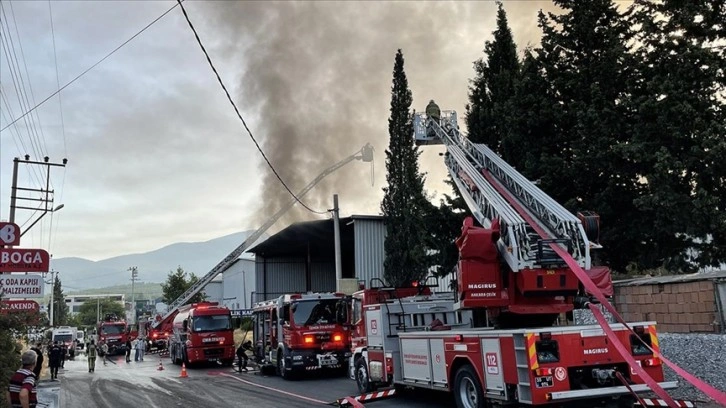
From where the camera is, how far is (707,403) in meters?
10.2

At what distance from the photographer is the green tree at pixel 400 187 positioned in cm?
2805

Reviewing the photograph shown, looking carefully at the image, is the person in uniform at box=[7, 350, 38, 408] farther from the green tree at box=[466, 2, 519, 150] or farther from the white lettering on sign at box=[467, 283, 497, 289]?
the green tree at box=[466, 2, 519, 150]

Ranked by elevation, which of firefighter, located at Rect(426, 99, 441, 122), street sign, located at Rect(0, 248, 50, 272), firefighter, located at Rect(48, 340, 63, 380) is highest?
firefighter, located at Rect(426, 99, 441, 122)

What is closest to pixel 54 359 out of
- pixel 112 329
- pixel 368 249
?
pixel 368 249

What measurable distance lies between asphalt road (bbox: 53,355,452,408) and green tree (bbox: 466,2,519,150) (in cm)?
1101

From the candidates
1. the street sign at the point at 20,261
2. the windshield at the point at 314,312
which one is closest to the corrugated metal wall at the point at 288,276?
the windshield at the point at 314,312

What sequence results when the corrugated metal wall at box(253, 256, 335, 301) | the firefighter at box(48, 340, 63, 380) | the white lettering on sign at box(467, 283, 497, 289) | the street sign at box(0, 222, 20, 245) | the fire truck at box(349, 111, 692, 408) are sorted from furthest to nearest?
the corrugated metal wall at box(253, 256, 335, 301) → the firefighter at box(48, 340, 63, 380) → the street sign at box(0, 222, 20, 245) → the white lettering on sign at box(467, 283, 497, 289) → the fire truck at box(349, 111, 692, 408)

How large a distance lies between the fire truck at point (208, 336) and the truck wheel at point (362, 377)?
45.6ft

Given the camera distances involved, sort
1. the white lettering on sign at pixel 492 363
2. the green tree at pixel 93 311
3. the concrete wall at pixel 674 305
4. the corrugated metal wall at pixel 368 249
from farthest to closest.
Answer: the green tree at pixel 93 311, the corrugated metal wall at pixel 368 249, the concrete wall at pixel 674 305, the white lettering on sign at pixel 492 363

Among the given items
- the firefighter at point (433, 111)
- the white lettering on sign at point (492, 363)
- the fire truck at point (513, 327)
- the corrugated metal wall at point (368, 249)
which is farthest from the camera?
the corrugated metal wall at point (368, 249)

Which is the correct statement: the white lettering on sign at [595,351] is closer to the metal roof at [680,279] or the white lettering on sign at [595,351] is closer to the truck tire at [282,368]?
the metal roof at [680,279]

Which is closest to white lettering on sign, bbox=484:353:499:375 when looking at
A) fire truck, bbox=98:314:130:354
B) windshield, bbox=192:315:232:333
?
windshield, bbox=192:315:232:333

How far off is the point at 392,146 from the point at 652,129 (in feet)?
52.6

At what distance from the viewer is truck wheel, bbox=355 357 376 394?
44.9 ft
